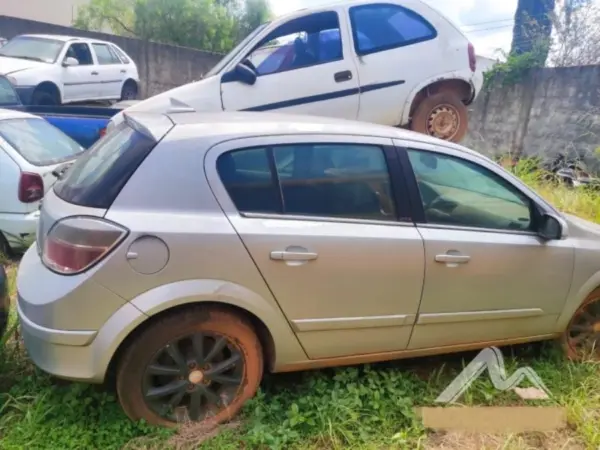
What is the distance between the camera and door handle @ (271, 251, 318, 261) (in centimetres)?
236

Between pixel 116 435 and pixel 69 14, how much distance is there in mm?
22293

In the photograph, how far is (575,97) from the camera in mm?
9375

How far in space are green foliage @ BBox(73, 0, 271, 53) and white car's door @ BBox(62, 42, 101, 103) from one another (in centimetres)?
658

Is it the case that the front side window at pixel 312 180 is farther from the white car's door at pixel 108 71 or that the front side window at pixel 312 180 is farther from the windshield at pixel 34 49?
the white car's door at pixel 108 71

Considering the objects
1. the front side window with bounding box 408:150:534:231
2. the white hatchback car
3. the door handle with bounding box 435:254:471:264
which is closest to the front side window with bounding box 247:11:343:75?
the white hatchback car

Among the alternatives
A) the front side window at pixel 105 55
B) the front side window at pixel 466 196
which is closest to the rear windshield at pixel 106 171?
the front side window at pixel 466 196

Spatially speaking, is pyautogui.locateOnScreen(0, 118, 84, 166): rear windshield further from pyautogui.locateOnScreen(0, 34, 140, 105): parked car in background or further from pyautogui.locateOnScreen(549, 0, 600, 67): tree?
pyautogui.locateOnScreen(549, 0, 600, 67): tree

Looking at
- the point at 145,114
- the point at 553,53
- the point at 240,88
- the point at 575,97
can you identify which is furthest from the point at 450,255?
the point at 553,53

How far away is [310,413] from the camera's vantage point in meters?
2.58

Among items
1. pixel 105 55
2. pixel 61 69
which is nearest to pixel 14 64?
pixel 61 69

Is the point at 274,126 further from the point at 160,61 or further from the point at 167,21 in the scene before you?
the point at 167,21

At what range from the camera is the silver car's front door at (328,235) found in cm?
239

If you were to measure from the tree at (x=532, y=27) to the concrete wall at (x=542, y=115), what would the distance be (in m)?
0.90

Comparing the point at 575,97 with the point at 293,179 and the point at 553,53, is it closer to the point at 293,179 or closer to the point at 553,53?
the point at 553,53
